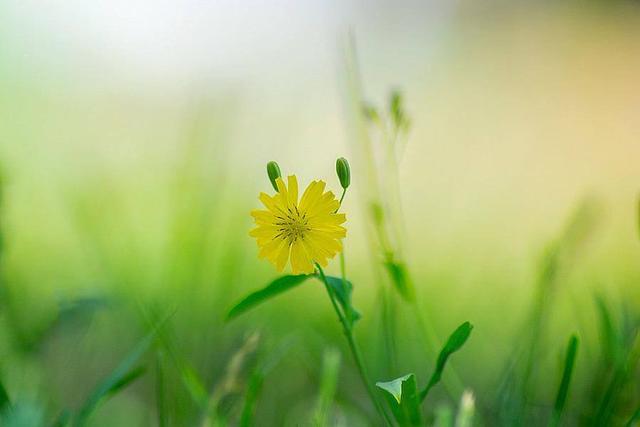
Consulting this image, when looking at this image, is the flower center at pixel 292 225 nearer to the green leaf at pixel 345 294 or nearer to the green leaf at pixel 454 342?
the green leaf at pixel 345 294

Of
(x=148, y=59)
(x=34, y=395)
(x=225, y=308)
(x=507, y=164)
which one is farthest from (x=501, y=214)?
(x=34, y=395)

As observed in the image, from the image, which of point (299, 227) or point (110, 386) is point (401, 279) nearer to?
point (299, 227)

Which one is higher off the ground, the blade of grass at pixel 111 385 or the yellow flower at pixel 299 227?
the yellow flower at pixel 299 227

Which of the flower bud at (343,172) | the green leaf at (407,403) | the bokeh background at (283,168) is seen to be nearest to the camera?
the green leaf at (407,403)

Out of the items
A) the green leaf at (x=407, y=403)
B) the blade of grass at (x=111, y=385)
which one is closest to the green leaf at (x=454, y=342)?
the green leaf at (x=407, y=403)

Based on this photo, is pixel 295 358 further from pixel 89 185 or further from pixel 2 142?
pixel 2 142

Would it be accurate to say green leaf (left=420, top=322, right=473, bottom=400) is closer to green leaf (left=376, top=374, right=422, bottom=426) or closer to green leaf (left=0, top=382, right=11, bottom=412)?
green leaf (left=376, top=374, right=422, bottom=426)
